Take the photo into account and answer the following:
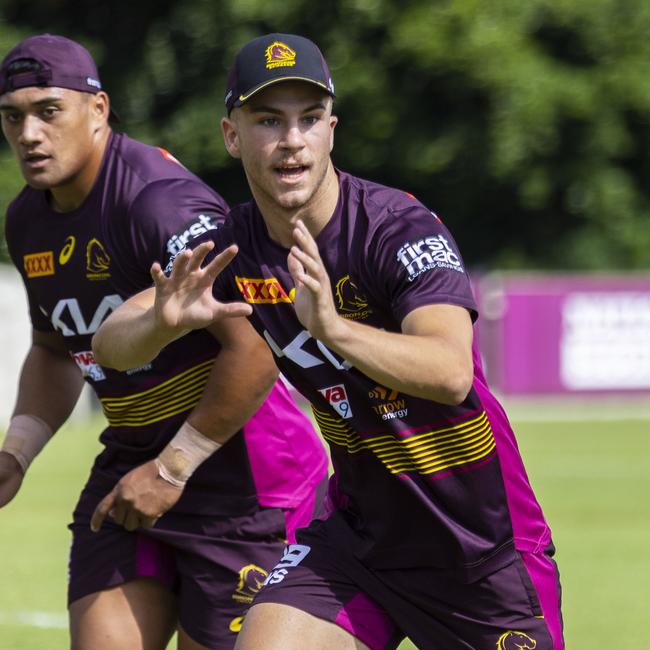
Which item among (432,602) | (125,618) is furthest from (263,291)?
(125,618)

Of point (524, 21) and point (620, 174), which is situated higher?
point (524, 21)

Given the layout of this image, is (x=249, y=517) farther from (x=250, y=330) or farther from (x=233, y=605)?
(x=250, y=330)

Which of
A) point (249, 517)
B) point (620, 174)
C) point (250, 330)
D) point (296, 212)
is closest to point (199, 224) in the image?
point (250, 330)

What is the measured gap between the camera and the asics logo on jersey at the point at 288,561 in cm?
432

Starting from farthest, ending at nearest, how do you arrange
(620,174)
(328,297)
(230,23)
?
(620,174)
(230,23)
(328,297)

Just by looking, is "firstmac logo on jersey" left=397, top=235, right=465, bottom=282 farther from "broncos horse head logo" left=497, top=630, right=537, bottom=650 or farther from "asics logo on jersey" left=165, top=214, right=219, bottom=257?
"broncos horse head logo" left=497, top=630, right=537, bottom=650

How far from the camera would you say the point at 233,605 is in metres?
4.95

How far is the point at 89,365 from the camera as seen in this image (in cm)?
501

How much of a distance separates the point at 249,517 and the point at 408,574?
99cm

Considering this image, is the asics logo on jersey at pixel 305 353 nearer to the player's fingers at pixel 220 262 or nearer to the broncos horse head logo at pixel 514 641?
the player's fingers at pixel 220 262

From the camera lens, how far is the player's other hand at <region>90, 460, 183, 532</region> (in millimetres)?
4703

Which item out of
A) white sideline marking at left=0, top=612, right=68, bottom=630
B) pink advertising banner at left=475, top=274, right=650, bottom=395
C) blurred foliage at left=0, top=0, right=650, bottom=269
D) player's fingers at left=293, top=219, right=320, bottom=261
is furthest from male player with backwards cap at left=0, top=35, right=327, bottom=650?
blurred foliage at left=0, top=0, right=650, bottom=269

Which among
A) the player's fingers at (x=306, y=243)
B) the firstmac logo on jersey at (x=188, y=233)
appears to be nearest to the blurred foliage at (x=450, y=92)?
the firstmac logo on jersey at (x=188, y=233)

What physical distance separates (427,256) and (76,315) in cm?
157
